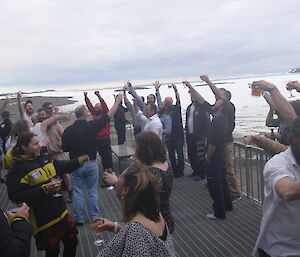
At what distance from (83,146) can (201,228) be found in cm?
232

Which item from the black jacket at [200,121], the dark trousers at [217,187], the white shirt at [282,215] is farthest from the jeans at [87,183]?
the white shirt at [282,215]

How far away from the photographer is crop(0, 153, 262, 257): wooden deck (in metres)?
4.60

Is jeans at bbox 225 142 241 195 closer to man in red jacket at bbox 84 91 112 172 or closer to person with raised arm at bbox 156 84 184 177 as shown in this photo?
person with raised arm at bbox 156 84 184 177

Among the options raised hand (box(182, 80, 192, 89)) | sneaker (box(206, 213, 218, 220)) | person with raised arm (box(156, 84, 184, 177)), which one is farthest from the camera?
person with raised arm (box(156, 84, 184, 177))

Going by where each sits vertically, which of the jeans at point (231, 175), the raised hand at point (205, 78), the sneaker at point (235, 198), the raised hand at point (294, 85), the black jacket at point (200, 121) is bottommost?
the sneaker at point (235, 198)

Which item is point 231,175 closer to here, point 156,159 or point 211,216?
point 211,216

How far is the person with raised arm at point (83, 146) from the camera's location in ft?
16.7

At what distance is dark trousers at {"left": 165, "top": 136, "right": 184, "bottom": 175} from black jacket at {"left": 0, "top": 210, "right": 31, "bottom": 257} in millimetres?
5858

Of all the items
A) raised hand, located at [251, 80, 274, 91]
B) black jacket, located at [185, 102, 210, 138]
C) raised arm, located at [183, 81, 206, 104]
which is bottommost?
black jacket, located at [185, 102, 210, 138]

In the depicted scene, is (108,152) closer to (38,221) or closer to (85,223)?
(85,223)

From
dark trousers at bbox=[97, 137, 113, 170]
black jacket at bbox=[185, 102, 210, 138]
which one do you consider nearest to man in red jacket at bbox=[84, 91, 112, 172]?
dark trousers at bbox=[97, 137, 113, 170]

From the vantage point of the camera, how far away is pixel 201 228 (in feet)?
17.2

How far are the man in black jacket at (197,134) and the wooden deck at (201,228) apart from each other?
0.88m

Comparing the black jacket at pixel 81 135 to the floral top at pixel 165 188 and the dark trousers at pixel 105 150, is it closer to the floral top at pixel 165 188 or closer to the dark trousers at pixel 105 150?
the floral top at pixel 165 188
